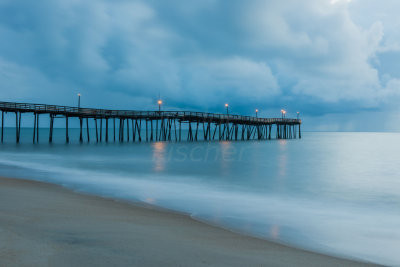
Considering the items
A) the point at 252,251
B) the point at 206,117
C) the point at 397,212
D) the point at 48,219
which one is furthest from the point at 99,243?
the point at 206,117

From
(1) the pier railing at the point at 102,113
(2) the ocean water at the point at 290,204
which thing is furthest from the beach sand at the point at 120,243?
(1) the pier railing at the point at 102,113

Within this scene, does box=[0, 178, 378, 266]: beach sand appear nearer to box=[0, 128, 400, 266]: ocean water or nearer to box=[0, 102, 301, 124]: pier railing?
box=[0, 128, 400, 266]: ocean water

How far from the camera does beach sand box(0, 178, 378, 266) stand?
11.6 feet

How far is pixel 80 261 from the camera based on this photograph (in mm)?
3402

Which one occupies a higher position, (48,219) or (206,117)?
(206,117)

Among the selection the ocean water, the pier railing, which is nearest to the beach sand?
the ocean water

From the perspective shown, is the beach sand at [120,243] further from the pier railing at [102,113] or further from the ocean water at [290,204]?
the pier railing at [102,113]

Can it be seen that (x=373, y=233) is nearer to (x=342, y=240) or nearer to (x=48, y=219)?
(x=342, y=240)

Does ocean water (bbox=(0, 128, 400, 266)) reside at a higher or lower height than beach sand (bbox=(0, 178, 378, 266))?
lower

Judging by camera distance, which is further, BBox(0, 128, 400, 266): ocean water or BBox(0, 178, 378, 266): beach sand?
BBox(0, 128, 400, 266): ocean water

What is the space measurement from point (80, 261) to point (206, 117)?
42.7 m

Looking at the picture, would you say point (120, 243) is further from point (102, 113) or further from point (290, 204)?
point (102, 113)

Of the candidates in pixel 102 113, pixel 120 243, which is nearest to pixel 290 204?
pixel 120 243

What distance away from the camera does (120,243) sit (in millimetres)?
4223
